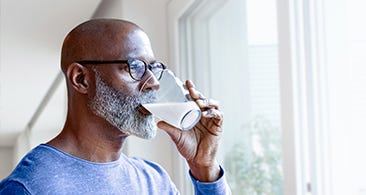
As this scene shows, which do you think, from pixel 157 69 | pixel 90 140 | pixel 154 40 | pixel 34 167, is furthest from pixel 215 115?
pixel 154 40

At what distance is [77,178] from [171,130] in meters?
0.24

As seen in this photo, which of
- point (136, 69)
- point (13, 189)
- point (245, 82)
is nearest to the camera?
point (13, 189)

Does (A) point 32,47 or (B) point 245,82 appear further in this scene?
(A) point 32,47

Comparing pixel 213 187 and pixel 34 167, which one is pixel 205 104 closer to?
pixel 213 187

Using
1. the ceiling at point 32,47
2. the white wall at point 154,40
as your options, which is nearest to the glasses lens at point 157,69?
the white wall at point 154,40

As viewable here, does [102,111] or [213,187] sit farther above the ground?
[102,111]

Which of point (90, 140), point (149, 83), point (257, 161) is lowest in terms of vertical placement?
point (257, 161)

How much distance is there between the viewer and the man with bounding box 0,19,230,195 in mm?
1186

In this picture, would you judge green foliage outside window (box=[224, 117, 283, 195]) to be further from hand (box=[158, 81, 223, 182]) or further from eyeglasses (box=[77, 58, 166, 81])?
eyeglasses (box=[77, 58, 166, 81])

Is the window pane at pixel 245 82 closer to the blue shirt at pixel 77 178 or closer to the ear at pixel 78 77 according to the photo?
the blue shirt at pixel 77 178

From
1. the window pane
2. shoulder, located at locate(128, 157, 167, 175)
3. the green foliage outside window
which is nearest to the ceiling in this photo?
the window pane

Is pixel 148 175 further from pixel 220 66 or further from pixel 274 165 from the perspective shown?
pixel 220 66

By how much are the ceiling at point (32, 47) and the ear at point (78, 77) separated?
1.67 metres

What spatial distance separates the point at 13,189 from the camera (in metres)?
1.10
